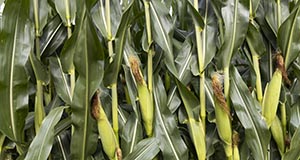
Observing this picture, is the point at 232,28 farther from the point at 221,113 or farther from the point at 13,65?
the point at 13,65

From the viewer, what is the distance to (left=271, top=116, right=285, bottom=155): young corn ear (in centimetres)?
64

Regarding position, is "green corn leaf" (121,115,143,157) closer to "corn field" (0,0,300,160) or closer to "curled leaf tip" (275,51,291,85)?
"corn field" (0,0,300,160)

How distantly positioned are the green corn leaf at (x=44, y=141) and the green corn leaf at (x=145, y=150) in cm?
12

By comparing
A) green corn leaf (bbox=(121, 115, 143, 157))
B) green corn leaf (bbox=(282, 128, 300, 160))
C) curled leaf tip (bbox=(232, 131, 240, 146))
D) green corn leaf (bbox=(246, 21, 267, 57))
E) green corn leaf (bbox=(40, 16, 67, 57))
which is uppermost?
green corn leaf (bbox=(40, 16, 67, 57))

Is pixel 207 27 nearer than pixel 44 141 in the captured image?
No

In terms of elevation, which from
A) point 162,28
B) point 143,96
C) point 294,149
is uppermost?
point 162,28

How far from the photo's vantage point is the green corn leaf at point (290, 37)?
627 millimetres

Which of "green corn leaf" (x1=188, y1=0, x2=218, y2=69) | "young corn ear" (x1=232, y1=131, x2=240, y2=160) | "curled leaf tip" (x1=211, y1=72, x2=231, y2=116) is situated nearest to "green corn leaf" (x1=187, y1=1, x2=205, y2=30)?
"green corn leaf" (x1=188, y1=0, x2=218, y2=69)

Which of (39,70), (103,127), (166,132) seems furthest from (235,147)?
(39,70)

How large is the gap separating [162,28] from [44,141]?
0.91ft

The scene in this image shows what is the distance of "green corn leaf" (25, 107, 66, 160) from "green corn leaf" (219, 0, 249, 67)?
1.00 ft

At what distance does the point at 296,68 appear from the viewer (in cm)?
66

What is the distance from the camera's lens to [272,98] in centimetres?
62

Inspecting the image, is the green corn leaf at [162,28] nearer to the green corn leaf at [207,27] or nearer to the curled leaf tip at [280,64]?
the green corn leaf at [207,27]
